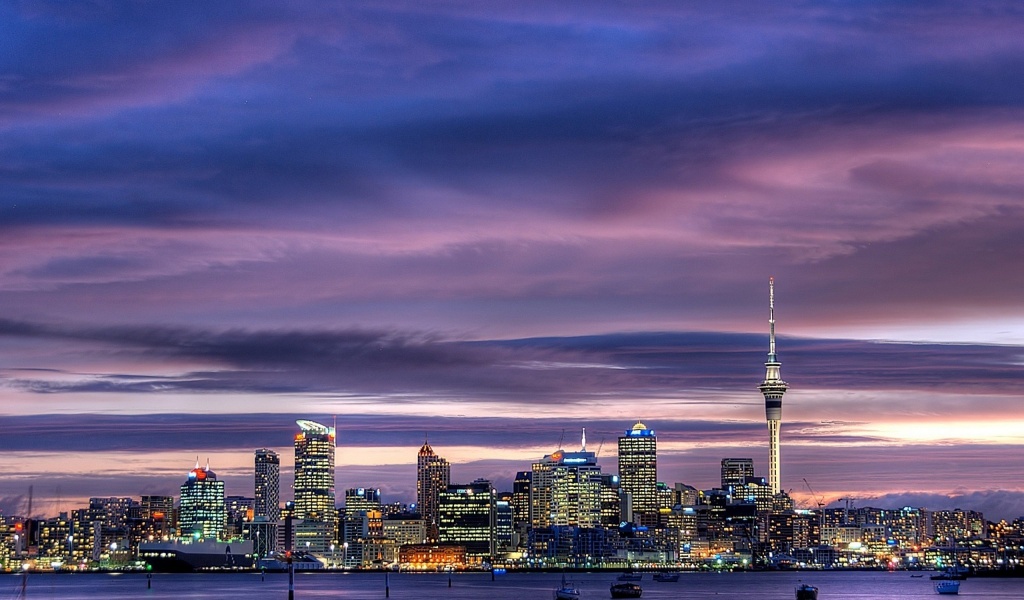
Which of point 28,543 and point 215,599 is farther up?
point 28,543

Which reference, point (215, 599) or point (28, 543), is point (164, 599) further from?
point (28, 543)

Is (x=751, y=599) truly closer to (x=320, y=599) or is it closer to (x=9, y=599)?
(x=320, y=599)

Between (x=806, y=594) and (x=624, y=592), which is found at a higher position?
(x=806, y=594)

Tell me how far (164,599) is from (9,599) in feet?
68.4

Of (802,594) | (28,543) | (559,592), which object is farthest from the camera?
(559,592)

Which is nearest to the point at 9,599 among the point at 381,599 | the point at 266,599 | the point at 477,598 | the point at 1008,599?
the point at 266,599

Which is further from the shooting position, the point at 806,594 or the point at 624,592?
the point at 624,592

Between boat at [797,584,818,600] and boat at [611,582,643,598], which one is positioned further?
boat at [611,582,643,598]

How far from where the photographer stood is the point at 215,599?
198000mm

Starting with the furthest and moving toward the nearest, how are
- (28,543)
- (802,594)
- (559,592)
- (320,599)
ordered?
(320,599) → (559,592) → (802,594) → (28,543)

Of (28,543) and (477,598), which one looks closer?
(28,543)

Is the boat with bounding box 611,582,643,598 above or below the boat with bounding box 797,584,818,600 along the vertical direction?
below

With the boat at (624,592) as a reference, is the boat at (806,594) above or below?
above

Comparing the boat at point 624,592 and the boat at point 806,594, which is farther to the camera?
the boat at point 624,592
